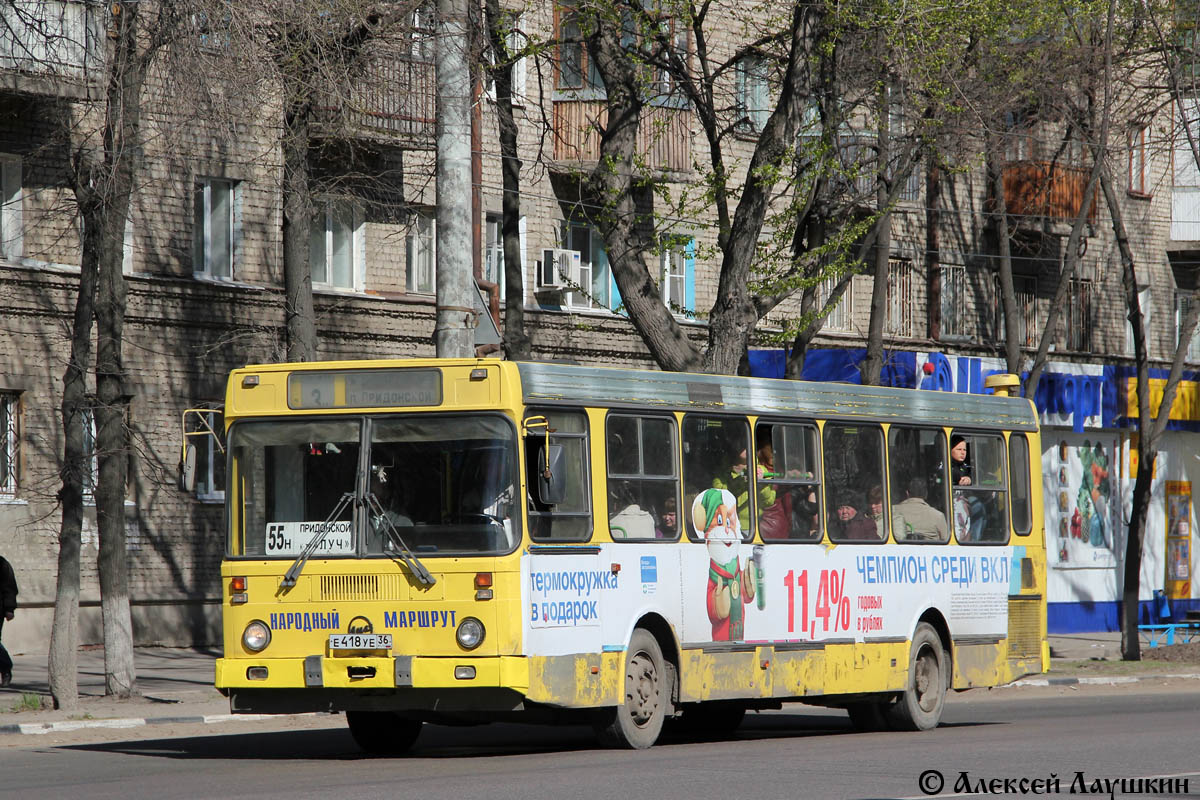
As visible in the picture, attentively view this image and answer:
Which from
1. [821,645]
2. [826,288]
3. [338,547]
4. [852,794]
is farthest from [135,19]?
[826,288]

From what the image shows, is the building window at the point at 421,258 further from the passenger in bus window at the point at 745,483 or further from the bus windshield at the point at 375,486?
the bus windshield at the point at 375,486

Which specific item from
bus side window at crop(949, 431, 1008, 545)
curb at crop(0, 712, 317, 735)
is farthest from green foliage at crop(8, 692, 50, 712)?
bus side window at crop(949, 431, 1008, 545)

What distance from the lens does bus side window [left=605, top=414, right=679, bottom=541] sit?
12.9 meters

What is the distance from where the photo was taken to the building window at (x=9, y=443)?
23188 millimetres

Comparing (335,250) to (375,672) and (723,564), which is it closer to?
(723,564)

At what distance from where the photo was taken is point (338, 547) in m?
12.2

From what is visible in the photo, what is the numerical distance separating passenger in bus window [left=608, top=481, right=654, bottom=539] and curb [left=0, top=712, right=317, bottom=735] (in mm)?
4257

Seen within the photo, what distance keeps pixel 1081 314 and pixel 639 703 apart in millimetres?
27579

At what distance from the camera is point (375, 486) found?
39.9ft

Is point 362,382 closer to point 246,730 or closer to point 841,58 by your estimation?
point 246,730

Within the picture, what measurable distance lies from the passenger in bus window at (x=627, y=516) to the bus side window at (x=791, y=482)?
134 centimetres

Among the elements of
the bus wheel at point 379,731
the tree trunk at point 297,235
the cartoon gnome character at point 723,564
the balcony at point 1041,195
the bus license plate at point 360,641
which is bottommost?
the bus wheel at point 379,731

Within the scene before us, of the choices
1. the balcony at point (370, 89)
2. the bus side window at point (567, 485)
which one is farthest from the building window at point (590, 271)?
the bus side window at point (567, 485)

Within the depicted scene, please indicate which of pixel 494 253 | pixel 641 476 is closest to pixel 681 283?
pixel 494 253
